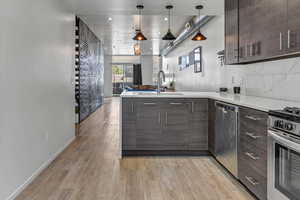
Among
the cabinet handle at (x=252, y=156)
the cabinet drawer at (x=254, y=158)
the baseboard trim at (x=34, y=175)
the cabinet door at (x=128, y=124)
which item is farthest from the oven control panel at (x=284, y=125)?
the baseboard trim at (x=34, y=175)

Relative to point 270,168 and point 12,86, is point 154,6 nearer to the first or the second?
point 12,86

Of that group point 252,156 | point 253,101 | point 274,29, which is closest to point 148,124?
point 253,101

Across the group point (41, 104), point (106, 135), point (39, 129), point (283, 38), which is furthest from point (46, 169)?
point (283, 38)

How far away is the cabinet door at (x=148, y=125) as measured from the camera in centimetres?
382

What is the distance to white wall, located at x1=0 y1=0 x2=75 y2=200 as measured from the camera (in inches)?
90.9

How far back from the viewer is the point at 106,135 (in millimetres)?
5426

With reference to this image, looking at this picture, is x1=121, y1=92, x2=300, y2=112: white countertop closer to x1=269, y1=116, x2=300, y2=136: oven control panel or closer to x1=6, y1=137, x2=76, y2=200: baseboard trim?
x1=269, y1=116, x2=300, y2=136: oven control panel

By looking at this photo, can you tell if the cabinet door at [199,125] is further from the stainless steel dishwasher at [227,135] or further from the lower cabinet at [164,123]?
the stainless steel dishwasher at [227,135]

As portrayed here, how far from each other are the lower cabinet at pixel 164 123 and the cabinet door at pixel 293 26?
67.3 inches

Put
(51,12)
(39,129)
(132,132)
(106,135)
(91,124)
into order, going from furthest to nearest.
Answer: (91,124) → (106,135) → (132,132) → (51,12) → (39,129)

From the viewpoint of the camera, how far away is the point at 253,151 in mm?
2396

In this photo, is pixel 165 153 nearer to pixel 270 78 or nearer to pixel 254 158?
pixel 254 158

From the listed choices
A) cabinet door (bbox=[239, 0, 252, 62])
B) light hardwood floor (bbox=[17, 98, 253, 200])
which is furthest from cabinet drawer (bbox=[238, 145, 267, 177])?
cabinet door (bbox=[239, 0, 252, 62])

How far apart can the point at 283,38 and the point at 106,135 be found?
4048 mm
